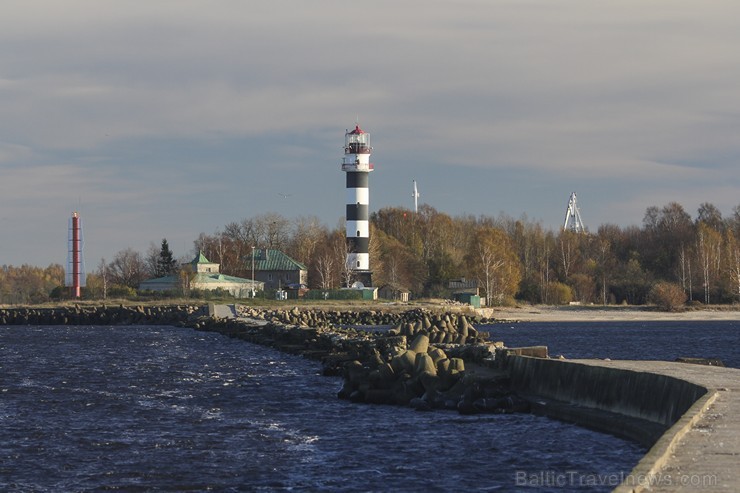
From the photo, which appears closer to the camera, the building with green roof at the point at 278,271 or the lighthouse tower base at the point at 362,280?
the lighthouse tower base at the point at 362,280

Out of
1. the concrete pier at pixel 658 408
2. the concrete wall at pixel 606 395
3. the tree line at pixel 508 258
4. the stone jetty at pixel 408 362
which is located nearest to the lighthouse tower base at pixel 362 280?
the tree line at pixel 508 258

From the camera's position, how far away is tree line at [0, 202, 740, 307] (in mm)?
99938

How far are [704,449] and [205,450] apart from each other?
9.02 metres

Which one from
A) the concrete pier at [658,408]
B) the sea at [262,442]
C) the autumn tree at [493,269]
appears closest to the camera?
the concrete pier at [658,408]

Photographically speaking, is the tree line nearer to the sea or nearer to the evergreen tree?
the evergreen tree

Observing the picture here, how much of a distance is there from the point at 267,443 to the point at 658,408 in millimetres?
6530

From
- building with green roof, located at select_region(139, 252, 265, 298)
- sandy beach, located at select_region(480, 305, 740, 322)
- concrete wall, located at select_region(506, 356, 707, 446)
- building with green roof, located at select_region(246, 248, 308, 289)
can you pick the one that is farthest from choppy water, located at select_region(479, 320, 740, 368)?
building with green roof, located at select_region(246, 248, 308, 289)

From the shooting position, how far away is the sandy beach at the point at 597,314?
286ft

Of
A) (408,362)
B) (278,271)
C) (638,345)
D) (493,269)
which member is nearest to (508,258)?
(493,269)

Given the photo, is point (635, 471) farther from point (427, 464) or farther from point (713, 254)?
point (713, 254)

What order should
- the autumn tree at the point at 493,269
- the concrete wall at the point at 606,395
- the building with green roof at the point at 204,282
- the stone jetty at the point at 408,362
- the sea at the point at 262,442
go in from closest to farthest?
the sea at the point at 262,442 → the concrete wall at the point at 606,395 → the stone jetty at the point at 408,362 → the building with green roof at the point at 204,282 → the autumn tree at the point at 493,269

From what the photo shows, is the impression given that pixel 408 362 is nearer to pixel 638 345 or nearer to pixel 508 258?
pixel 638 345

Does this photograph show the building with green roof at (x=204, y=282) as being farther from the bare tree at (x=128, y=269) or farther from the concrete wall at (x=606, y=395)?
the concrete wall at (x=606, y=395)

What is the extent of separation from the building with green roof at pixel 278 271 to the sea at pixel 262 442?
6698 centimetres
